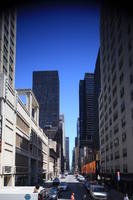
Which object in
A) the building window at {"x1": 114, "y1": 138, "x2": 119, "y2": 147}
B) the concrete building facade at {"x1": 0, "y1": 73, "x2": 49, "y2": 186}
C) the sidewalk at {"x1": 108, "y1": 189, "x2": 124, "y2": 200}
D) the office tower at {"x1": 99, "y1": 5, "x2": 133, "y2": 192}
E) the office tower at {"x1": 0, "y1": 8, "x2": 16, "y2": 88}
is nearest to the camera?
the sidewalk at {"x1": 108, "y1": 189, "x2": 124, "y2": 200}

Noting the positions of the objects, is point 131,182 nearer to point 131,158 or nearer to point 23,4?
point 131,158

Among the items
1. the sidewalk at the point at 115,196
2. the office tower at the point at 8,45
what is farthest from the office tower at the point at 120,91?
the office tower at the point at 8,45

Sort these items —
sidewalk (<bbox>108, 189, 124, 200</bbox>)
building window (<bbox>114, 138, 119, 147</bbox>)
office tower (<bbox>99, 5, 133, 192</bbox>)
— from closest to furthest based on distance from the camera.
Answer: sidewalk (<bbox>108, 189, 124, 200</bbox>) → office tower (<bbox>99, 5, 133, 192</bbox>) → building window (<bbox>114, 138, 119, 147</bbox>)

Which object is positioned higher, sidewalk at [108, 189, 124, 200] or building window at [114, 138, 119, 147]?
building window at [114, 138, 119, 147]

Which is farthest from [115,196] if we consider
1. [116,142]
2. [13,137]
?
[116,142]

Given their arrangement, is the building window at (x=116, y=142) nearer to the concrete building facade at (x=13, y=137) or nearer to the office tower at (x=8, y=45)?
the concrete building facade at (x=13, y=137)

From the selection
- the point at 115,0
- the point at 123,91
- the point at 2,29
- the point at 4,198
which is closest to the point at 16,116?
the point at 123,91

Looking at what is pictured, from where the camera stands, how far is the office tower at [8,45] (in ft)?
265

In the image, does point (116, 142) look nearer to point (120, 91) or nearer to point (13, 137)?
point (120, 91)

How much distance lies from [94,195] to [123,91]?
27274 millimetres

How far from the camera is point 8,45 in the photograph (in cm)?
8694

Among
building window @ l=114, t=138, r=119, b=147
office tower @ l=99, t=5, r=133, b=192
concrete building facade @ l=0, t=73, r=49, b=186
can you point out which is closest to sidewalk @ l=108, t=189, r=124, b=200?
office tower @ l=99, t=5, r=133, b=192

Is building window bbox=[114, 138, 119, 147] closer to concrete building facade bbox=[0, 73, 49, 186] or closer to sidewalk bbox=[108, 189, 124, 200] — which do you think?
sidewalk bbox=[108, 189, 124, 200]

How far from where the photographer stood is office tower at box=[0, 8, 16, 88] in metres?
80.8
